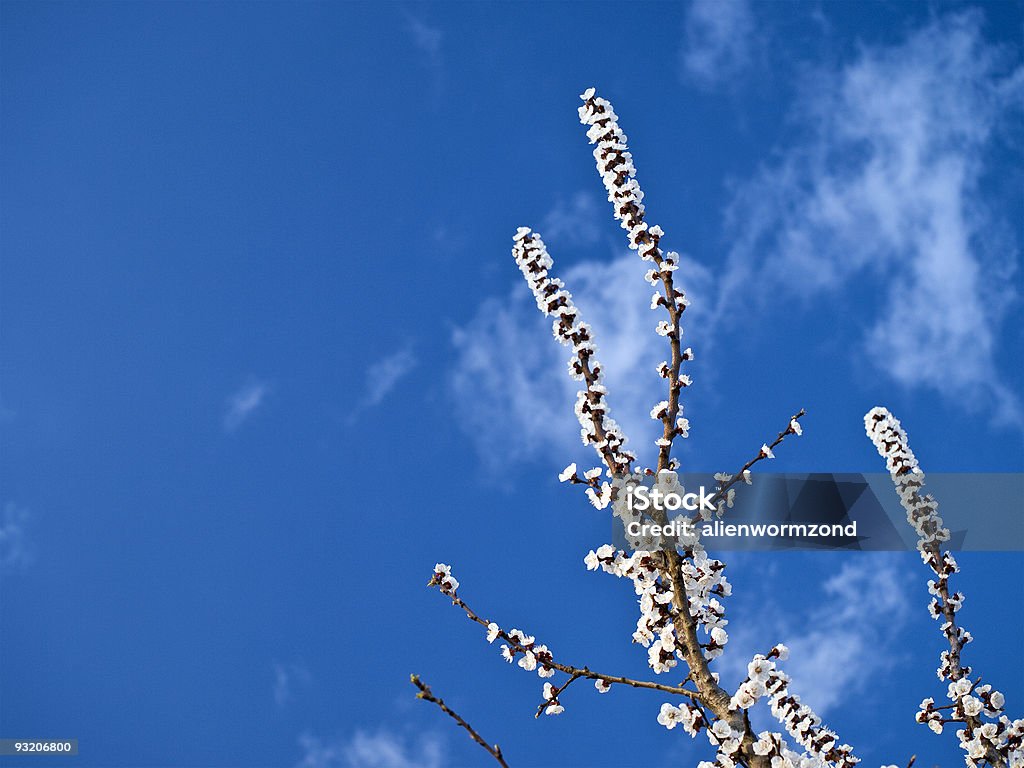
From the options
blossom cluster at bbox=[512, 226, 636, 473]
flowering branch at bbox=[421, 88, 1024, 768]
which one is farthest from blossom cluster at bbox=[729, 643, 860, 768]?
blossom cluster at bbox=[512, 226, 636, 473]

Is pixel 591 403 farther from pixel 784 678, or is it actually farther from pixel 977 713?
pixel 977 713

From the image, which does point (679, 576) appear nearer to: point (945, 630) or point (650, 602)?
point (650, 602)

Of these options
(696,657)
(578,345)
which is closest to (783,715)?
(696,657)

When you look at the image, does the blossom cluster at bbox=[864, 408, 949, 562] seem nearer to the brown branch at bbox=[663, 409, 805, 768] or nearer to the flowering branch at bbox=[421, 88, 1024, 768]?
the flowering branch at bbox=[421, 88, 1024, 768]

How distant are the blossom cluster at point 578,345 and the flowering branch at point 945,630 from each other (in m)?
2.65

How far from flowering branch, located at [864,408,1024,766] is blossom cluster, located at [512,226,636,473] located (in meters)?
2.65

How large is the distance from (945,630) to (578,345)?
4.46m

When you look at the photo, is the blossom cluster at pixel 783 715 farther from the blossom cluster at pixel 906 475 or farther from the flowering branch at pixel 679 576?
the blossom cluster at pixel 906 475

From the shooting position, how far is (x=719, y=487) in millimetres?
6633

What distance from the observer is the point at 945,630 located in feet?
26.6

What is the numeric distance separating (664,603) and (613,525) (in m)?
0.68

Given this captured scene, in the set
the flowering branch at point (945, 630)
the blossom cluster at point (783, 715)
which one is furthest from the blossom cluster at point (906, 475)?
the blossom cluster at point (783, 715)

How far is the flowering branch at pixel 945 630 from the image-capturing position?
24.5 ft

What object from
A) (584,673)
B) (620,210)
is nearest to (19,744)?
(584,673)
